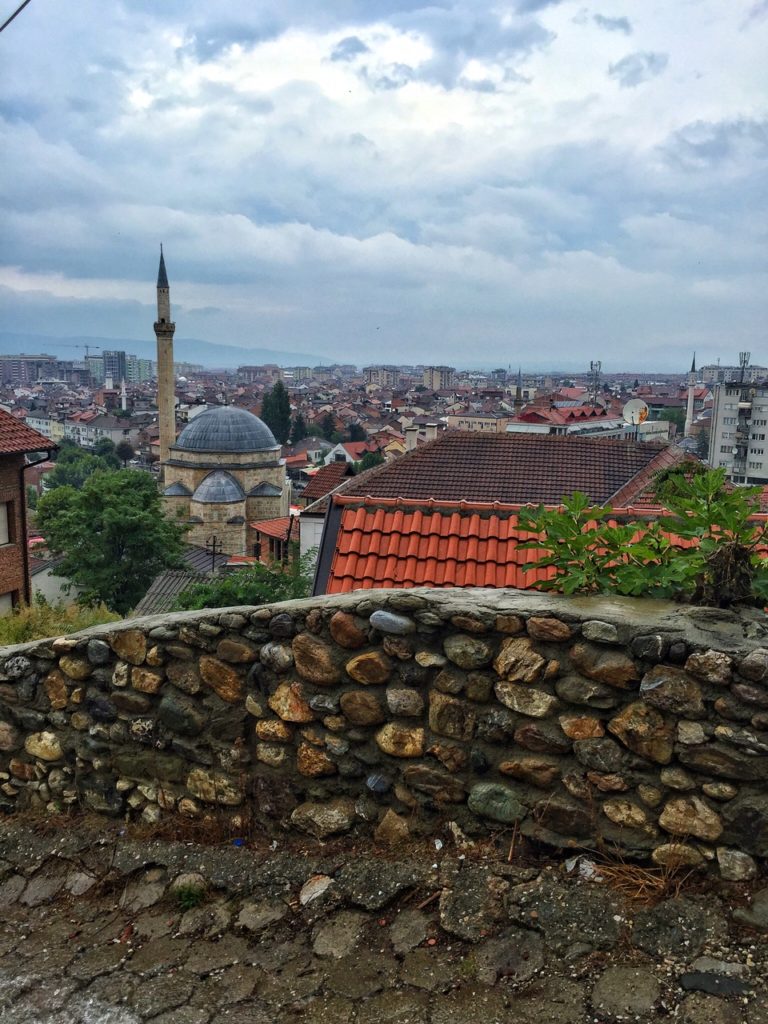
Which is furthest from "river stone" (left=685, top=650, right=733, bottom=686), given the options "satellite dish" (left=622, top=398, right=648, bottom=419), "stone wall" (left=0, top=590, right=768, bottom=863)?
"satellite dish" (left=622, top=398, right=648, bottom=419)

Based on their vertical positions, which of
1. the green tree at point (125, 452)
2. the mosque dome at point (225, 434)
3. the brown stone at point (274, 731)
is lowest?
the green tree at point (125, 452)

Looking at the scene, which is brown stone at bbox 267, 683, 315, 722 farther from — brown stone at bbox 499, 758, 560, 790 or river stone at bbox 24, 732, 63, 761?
river stone at bbox 24, 732, 63, 761

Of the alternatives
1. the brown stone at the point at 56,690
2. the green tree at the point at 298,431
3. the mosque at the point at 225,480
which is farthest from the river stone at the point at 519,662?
the green tree at the point at 298,431

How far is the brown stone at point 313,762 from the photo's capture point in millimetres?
3193

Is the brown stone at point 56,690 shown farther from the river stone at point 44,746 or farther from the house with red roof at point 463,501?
the house with red roof at point 463,501

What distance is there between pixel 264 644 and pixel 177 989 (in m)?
1.18

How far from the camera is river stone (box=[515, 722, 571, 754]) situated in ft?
9.45

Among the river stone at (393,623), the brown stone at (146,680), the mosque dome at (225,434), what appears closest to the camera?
the river stone at (393,623)

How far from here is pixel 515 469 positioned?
602 inches

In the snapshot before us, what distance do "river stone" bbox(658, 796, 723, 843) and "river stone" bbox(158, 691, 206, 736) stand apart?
1754 mm

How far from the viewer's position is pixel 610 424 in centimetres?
7075

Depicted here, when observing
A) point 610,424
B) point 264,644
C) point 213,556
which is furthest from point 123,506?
point 610,424

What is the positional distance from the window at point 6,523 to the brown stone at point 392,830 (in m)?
16.9

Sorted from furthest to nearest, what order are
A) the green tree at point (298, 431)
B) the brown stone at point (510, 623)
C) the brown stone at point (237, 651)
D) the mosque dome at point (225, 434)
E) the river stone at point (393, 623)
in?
the green tree at point (298, 431)
the mosque dome at point (225, 434)
the brown stone at point (237, 651)
the river stone at point (393, 623)
the brown stone at point (510, 623)
